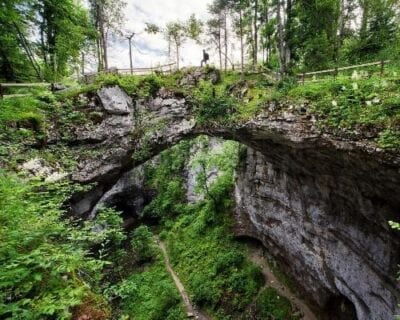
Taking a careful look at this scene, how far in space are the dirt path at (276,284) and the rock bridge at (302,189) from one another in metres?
0.73

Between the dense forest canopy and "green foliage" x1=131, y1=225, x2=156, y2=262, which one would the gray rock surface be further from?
"green foliage" x1=131, y1=225, x2=156, y2=262

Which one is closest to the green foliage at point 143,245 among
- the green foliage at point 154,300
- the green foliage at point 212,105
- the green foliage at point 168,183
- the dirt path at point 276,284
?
the green foliage at point 154,300

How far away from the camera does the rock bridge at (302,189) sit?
28.0ft

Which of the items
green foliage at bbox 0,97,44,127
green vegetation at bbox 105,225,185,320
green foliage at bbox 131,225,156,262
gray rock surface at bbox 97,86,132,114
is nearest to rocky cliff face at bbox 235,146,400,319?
green vegetation at bbox 105,225,185,320

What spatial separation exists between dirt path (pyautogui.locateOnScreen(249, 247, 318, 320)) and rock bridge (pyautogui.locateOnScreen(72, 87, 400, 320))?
2.39ft

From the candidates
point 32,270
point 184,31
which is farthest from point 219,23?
point 32,270

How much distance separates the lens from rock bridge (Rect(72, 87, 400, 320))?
8.52 metres

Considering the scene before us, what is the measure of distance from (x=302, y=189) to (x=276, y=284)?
698 centimetres

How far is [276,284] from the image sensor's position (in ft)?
54.1

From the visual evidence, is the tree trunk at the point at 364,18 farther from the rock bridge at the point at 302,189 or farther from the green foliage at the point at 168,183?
the green foliage at the point at 168,183

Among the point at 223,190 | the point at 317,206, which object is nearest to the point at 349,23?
the point at 223,190

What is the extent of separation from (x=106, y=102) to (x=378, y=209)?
1318 cm

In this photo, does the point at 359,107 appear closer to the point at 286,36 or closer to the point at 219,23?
the point at 286,36

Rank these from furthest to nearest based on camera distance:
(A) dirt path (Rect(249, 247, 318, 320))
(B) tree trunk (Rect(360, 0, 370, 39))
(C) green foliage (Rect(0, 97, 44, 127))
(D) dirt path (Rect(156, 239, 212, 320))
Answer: (B) tree trunk (Rect(360, 0, 370, 39)) < (D) dirt path (Rect(156, 239, 212, 320)) < (A) dirt path (Rect(249, 247, 318, 320)) < (C) green foliage (Rect(0, 97, 44, 127))
